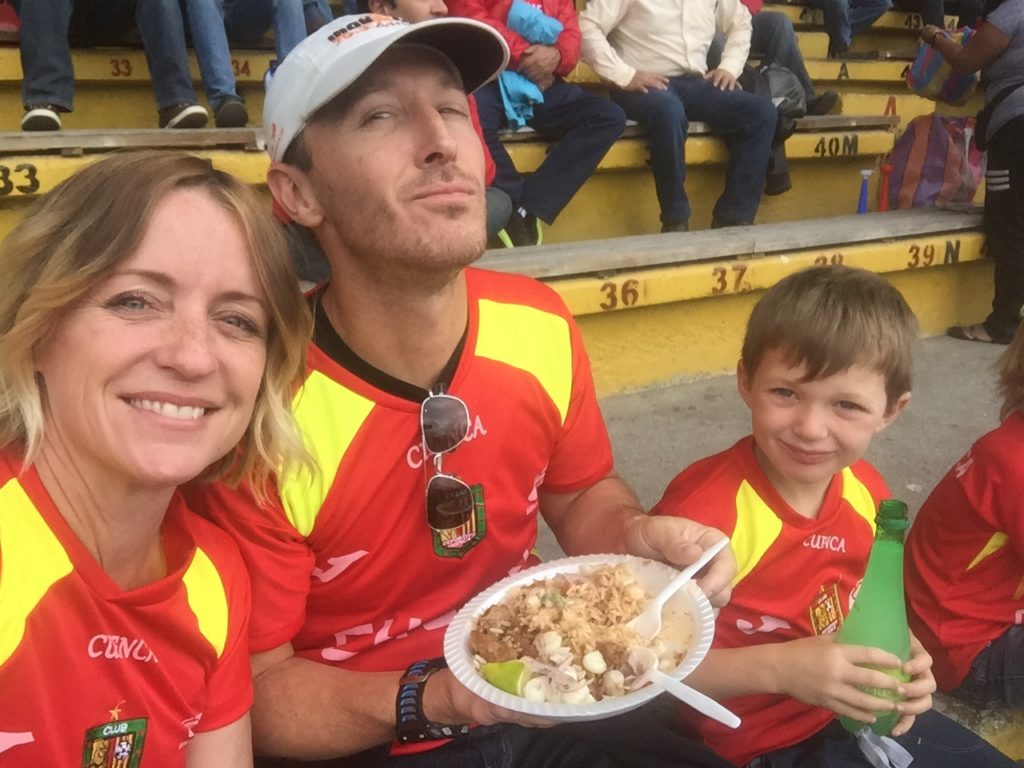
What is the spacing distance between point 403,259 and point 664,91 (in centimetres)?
336

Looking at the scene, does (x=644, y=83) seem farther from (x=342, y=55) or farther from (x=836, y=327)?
(x=342, y=55)

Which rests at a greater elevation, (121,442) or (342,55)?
(342,55)

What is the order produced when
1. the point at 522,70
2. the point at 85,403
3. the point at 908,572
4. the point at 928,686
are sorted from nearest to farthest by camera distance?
the point at 85,403
the point at 928,686
the point at 908,572
the point at 522,70

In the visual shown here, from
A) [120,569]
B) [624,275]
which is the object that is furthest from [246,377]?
[624,275]

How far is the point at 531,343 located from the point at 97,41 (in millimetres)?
3680

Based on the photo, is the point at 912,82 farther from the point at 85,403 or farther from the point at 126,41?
the point at 85,403

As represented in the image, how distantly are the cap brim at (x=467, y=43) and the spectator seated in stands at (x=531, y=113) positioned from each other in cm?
234

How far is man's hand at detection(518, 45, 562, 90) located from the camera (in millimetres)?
4098

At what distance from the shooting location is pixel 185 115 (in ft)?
12.0

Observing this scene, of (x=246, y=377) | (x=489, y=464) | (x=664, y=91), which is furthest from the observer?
(x=664, y=91)

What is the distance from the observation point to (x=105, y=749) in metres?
1.18

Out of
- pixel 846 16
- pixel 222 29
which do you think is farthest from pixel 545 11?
pixel 846 16

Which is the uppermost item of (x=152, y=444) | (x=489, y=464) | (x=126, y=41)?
(x=126, y=41)

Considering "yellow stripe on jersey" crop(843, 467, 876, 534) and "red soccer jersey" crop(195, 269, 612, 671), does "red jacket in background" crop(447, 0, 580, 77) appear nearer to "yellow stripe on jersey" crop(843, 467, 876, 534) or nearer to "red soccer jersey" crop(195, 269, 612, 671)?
"red soccer jersey" crop(195, 269, 612, 671)
